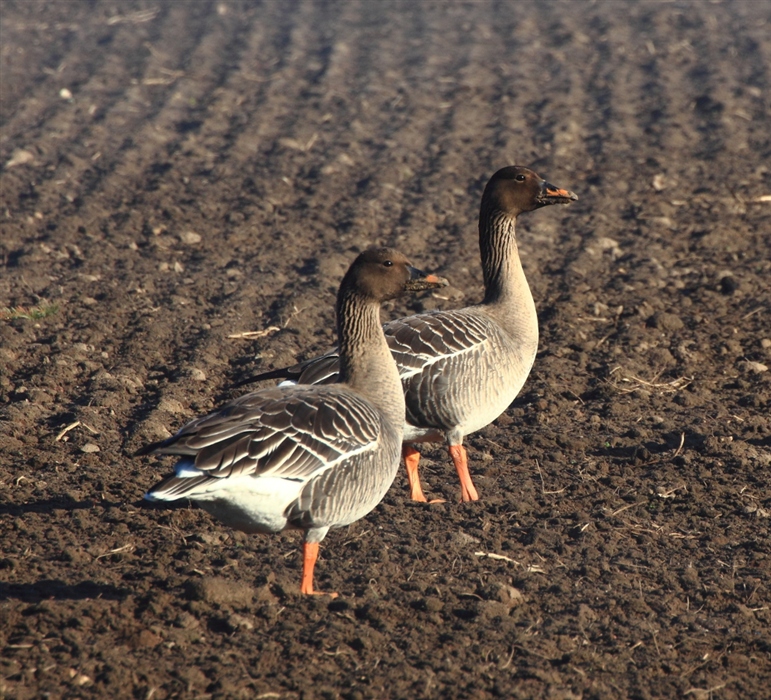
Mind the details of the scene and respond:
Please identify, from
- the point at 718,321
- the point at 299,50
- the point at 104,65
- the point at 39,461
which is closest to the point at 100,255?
the point at 39,461

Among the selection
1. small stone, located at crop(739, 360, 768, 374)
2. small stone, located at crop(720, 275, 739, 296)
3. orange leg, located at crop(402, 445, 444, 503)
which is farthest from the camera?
small stone, located at crop(720, 275, 739, 296)

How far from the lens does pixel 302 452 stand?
19.0ft

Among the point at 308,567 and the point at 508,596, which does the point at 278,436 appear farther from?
the point at 508,596

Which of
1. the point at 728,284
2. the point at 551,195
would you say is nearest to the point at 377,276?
the point at 551,195

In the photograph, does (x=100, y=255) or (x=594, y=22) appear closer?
(x=100, y=255)

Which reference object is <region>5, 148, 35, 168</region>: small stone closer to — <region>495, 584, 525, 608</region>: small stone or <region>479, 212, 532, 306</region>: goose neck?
<region>479, 212, 532, 306</region>: goose neck

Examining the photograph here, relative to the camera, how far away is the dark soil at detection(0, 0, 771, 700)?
5.48 meters

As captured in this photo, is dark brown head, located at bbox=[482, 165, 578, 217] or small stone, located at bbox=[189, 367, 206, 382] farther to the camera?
small stone, located at bbox=[189, 367, 206, 382]

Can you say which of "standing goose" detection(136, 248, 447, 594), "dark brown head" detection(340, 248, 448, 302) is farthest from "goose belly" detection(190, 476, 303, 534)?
"dark brown head" detection(340, 248, 448, 302)

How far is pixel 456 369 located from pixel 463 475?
74 centimetres

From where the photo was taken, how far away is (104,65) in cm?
1883

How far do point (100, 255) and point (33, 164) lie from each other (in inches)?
139

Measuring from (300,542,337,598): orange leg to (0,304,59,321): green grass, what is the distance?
500cm

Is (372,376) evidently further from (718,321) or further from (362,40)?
(362,40)
